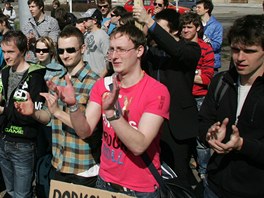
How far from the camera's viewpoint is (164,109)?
2547 mm

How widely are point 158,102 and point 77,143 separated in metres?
0.92

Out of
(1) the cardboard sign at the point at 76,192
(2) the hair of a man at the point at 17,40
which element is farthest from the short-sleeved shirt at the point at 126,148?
(2) the hair of a man at the point at 17,40

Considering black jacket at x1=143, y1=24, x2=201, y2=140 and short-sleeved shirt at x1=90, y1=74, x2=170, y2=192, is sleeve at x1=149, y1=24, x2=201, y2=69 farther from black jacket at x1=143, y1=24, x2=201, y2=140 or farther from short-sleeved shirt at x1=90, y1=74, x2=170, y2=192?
short-sleeved shirt at x1=90, y1=74, x2=170, y2=192

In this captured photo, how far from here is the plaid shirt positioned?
3186mm

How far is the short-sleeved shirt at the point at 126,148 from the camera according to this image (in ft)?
8.36

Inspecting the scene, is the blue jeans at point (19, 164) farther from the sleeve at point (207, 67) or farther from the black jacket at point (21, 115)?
the sleeve at point (207, 67)

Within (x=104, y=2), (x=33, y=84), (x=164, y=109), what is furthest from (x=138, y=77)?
(x=104, y=2)

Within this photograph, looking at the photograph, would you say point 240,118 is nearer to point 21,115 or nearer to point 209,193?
point 209,193

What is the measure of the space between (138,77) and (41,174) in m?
1.86

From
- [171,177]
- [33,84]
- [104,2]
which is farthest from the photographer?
[104,2]

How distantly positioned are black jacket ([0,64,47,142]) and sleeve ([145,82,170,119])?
1.39 meters

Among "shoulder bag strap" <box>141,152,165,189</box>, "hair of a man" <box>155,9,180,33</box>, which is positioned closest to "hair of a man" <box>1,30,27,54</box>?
"hair of a man" <box>155,9,180,33</box>

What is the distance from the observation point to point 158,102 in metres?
2.53

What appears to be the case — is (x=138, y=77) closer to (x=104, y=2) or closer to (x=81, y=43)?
(x=81, y=43)
